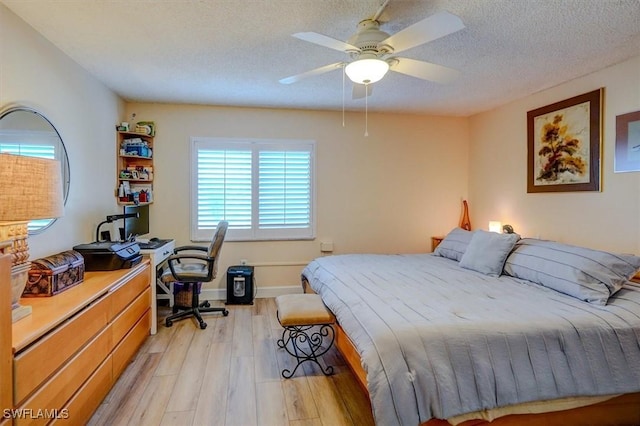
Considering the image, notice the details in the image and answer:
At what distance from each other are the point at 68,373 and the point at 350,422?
4.96ft

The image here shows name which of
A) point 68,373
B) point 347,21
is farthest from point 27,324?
point 347,21

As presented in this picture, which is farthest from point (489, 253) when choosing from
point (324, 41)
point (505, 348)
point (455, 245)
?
point (324, 41)

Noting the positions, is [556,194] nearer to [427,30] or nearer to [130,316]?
[427,30]

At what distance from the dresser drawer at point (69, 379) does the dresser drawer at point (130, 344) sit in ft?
0.63

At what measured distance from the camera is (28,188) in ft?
5.21

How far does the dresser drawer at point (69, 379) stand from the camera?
4.72ft

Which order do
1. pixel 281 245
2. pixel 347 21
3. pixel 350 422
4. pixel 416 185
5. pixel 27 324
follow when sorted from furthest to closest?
pixel 416 185, pixel 281 245, pixel 347 21, pixel 350 422, pixel 27 324

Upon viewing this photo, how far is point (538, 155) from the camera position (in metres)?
3.70

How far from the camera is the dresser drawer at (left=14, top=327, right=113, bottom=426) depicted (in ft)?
4.72

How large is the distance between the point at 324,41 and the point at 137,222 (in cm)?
290

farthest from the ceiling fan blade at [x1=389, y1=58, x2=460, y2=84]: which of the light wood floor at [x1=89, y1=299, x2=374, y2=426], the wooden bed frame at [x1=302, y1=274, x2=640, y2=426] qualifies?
the light wood floor at [x1=89, y1=299, x2=374, y2=426]

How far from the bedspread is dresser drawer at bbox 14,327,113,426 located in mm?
1436

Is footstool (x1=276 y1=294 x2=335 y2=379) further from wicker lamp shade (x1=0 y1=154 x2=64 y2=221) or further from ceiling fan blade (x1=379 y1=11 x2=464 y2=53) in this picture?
ceiling fan blade (x1=379 y1=11 x2=464 y2=53)

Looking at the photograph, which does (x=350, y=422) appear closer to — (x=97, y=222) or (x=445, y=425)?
(x=445, y=425)
